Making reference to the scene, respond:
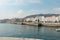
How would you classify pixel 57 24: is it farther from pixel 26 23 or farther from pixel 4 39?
pixel 4 39

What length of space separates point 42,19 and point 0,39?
16.9 m

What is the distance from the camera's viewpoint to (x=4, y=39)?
2270mm

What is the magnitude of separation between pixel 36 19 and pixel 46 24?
2.02 metres

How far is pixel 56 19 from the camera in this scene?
63.4 feet

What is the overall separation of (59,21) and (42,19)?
7.71 feet

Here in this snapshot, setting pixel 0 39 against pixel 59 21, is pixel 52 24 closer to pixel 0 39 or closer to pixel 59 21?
pixel 59 21

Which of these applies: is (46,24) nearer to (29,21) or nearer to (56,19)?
(56,19)

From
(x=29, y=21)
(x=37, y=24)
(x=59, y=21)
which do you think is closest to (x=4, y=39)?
(x=37, y=24)

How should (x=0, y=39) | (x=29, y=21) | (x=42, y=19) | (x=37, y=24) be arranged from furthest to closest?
(x=29, y=21), (x=42, y=19), (x=37, y=24), (x=0, y=39)

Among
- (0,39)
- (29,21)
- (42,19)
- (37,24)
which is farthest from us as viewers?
(29,21)

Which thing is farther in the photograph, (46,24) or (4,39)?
(46,24)

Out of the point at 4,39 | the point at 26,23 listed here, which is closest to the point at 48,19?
the point at 26,23

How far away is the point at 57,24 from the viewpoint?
17.4m

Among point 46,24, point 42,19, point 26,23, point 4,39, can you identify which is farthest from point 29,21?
point 4,39
